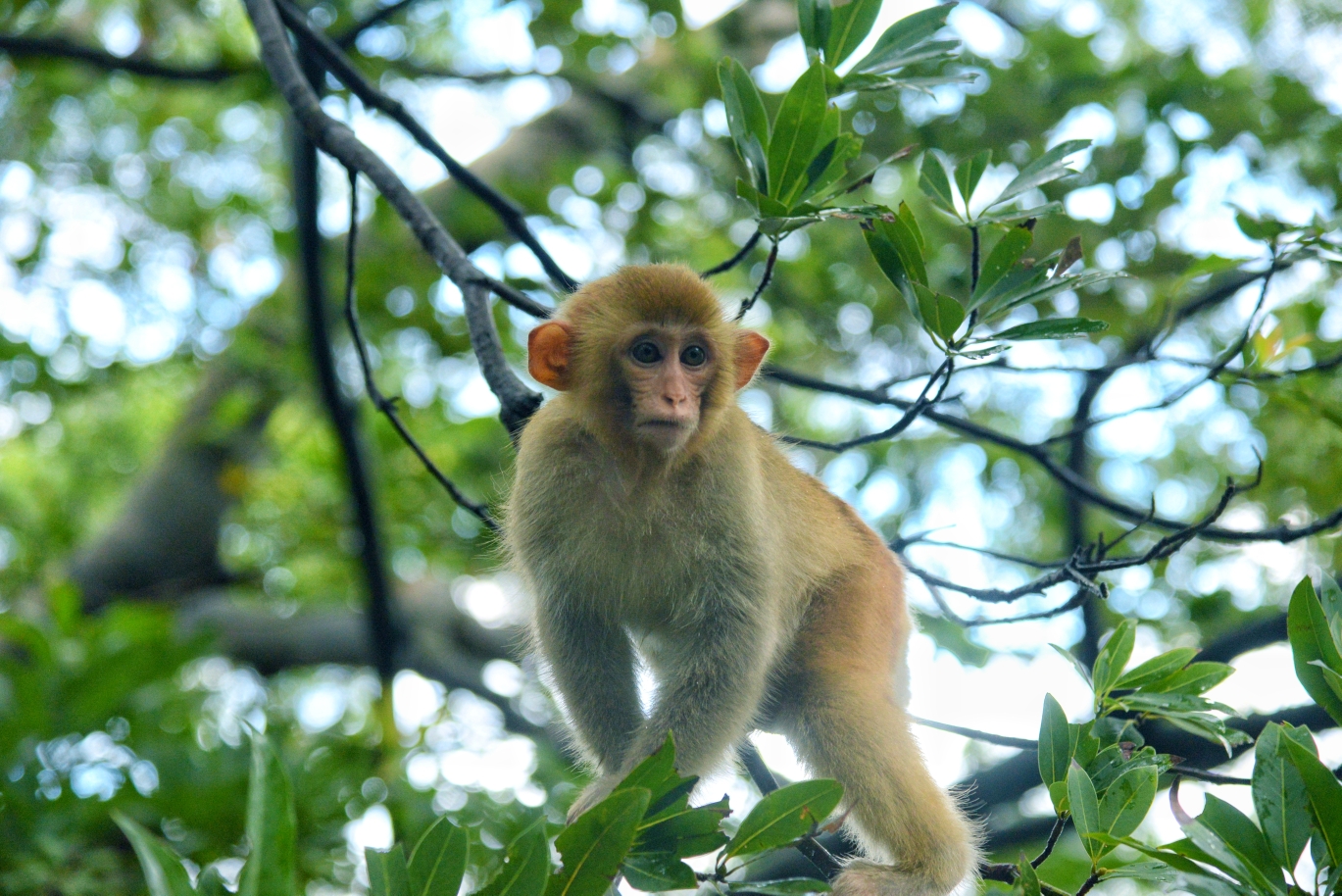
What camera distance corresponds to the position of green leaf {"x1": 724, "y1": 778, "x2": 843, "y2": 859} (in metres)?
2.18

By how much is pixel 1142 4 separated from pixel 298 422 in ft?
31.7

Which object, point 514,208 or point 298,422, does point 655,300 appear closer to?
point 514,208

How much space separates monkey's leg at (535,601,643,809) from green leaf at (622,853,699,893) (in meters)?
1.26

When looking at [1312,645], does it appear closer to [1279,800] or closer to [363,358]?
[1279,800]

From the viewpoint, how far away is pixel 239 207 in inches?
422

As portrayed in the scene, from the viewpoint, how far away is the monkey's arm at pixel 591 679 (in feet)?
11.5

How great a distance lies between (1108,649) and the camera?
107 inches

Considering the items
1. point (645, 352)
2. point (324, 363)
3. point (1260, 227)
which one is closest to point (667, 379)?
point (645, 352)

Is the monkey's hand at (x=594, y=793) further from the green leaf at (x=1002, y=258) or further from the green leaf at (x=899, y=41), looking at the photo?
the green leaf at (x=899, y=41)

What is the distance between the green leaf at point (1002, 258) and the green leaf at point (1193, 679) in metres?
1.11

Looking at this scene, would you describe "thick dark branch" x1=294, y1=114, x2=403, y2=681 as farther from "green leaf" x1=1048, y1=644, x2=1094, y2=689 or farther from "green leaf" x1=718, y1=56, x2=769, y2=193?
"green leaf" x1=1048, y1=644, x2=1094, y2=689

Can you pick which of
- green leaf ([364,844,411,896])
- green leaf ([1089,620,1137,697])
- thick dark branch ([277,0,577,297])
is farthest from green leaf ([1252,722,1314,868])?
thick dark branch ([277,0,577,297])

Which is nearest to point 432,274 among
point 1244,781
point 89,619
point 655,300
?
point 89,619

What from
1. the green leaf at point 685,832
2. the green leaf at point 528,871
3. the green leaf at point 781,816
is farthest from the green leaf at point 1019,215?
the green leaf at point 528,871
